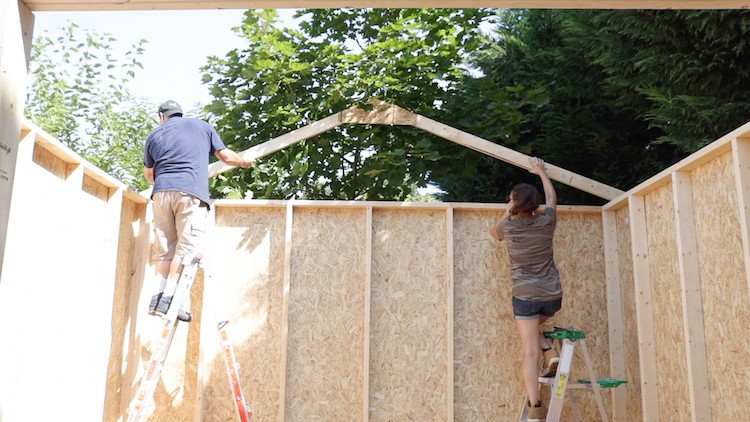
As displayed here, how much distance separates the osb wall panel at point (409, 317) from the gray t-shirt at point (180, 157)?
5.30 feet

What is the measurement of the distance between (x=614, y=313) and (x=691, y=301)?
4.51 feet

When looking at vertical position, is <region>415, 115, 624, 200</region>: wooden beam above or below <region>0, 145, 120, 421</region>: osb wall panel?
above

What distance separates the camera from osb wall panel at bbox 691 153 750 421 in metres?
3.45

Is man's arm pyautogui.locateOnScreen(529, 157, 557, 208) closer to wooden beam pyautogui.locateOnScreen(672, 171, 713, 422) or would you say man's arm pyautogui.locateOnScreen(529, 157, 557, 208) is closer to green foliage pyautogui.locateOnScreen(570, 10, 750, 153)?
green foliage pyautogui.locateOnScreen(570, 10, 750, 153)

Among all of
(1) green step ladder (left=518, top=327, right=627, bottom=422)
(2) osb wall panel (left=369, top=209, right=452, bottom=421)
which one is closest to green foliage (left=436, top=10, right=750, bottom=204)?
(2) osb wall panel (left=369, top=209, right=452, bottom=421)

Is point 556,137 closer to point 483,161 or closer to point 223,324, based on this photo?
point 483,161

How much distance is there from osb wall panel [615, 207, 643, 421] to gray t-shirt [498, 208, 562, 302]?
0.58 m

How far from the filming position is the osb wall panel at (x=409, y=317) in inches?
206

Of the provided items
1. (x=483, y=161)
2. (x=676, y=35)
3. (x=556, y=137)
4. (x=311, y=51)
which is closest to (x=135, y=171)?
(x=311, y=51)

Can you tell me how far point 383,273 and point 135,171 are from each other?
8.94 m

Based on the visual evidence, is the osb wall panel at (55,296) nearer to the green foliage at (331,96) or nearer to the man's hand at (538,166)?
the green foliage at (331,96)

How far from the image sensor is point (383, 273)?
5473 mm

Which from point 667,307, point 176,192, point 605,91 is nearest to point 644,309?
point 667,307

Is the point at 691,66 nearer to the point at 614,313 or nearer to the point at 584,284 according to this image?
the point at 584,284
